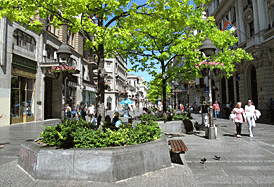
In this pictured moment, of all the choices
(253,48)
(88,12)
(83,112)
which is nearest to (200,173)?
(88,12)

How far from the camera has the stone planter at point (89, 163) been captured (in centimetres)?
409

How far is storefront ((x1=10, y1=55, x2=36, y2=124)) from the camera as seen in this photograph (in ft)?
52.6

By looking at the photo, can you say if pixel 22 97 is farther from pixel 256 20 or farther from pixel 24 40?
pixel 256 20

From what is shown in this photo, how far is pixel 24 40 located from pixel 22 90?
14.8 feet

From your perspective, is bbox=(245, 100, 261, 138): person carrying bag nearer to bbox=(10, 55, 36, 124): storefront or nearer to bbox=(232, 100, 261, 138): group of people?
bbox=(232, 100, 261, 138): group of people

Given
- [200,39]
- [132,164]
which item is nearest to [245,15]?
[200,39]

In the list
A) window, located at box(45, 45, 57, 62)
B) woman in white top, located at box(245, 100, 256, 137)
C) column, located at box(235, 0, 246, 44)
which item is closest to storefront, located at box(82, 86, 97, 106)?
Result: window, located at box(45, 45, 57, 62)

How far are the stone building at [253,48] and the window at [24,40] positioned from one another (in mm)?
22430

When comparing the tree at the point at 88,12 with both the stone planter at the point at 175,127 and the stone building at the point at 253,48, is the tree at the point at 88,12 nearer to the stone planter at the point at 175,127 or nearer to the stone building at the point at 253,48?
the stone planter at the point at 175,127

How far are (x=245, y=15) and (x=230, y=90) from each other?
11299 mm

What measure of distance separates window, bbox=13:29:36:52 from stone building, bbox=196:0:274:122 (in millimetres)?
22430

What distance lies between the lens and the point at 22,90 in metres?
17.3

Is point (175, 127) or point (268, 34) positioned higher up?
point (268, 34)

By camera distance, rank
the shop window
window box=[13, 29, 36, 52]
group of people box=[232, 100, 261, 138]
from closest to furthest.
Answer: group of people box=[232, 100, 261, 138] → the shop window → window box=[13, 29, 36, 52]
